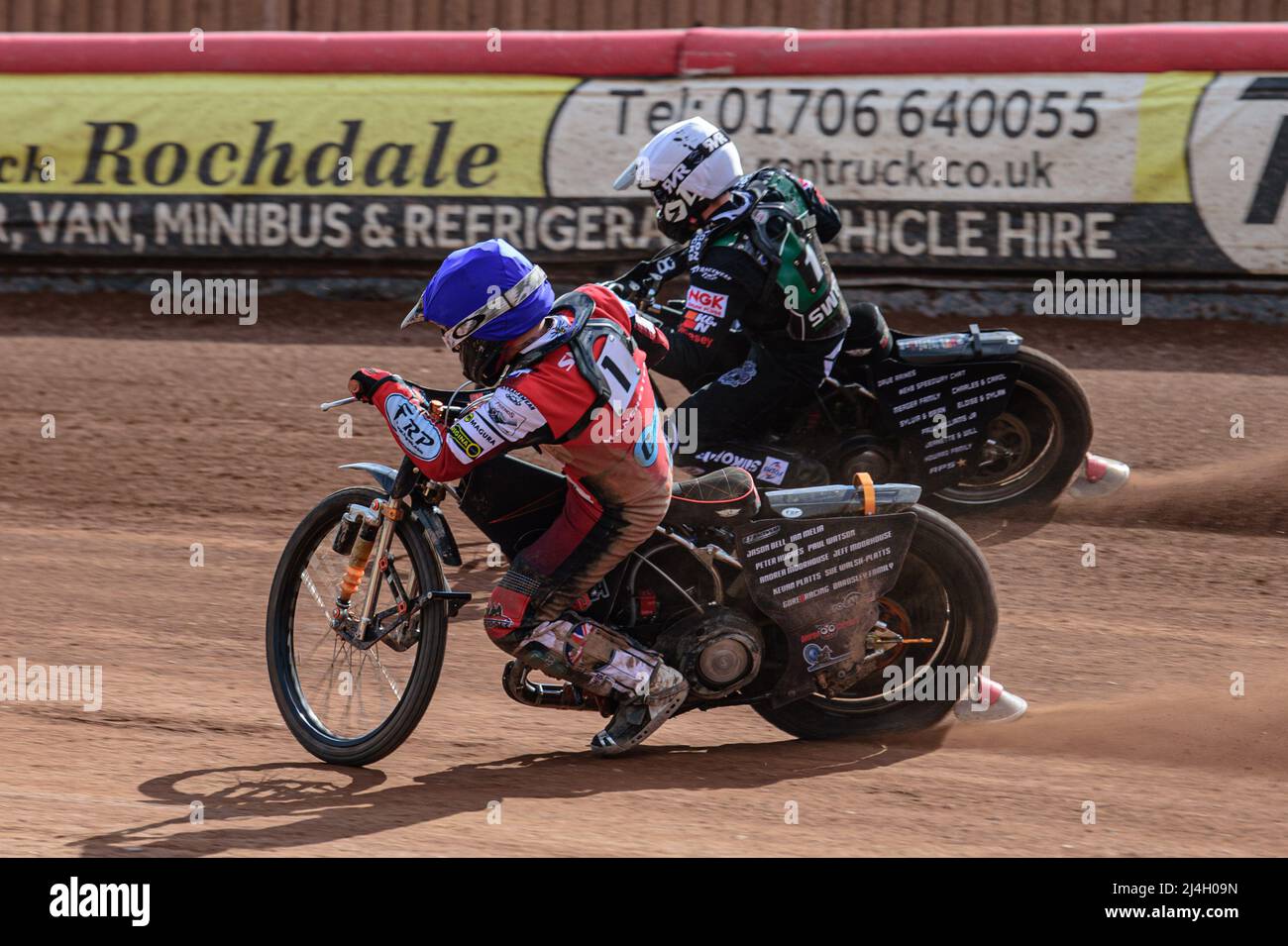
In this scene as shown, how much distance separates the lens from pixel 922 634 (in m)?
5.57

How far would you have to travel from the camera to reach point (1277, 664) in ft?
21.3

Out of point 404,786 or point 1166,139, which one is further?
point 1166,139

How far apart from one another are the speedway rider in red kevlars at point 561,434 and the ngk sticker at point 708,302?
72.7 inches

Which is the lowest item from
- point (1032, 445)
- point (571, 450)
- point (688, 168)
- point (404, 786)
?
point (404, 786)

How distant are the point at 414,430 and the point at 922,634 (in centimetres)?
194

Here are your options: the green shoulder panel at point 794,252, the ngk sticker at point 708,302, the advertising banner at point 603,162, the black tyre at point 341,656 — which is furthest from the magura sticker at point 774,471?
the advertising banner at point 603,162

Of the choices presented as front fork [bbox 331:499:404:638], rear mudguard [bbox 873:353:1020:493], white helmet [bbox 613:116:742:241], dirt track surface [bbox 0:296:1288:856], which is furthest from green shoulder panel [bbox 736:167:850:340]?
front fork [bbox 331:499:404:638]

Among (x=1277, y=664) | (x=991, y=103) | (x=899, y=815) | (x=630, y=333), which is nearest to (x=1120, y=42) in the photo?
(x=991, y=103)

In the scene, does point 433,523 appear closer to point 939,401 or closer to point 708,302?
point 708,302

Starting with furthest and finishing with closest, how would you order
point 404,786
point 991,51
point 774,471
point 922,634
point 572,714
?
point 991,51 → point 774,471 → point 572,714 → point 922,634 → point 404,786

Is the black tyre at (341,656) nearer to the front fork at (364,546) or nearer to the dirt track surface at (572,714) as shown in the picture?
the front fork at (364,546)

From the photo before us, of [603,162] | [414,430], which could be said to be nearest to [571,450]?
[414,430]

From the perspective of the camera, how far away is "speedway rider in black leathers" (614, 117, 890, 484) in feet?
24.0
